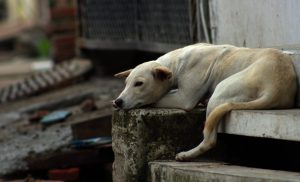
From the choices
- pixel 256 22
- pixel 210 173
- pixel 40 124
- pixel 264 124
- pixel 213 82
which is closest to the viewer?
pixel 210 173

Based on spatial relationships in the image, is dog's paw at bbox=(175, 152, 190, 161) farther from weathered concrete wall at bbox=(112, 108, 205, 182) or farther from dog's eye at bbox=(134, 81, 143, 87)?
dog's eye at bbox=(134, 81, 143, 87)

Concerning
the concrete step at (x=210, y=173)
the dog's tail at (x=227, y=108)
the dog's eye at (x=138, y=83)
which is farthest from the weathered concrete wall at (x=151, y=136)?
the dog's tail at (x=227, y=108)

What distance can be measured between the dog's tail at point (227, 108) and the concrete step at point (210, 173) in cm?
26

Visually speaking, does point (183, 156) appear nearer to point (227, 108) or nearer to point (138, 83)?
point (227, 108)

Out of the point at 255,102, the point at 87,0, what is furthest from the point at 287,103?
the point at 87,0

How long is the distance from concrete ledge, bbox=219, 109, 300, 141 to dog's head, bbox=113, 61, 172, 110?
0.70 metres

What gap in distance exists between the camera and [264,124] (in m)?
6.07

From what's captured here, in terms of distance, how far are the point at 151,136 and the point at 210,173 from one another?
32.5 inches

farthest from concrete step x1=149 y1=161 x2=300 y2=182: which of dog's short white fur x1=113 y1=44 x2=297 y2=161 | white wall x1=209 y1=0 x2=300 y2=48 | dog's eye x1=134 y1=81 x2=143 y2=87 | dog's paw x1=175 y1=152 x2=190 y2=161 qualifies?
white wall x1=209 y1=0 x2=300 y2=48

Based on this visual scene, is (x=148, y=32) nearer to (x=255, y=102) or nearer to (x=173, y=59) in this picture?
(x=173, y=59)

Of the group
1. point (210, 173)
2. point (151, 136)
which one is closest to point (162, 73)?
point (151, 136)

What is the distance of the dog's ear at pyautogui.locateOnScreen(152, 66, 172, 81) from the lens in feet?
22.3

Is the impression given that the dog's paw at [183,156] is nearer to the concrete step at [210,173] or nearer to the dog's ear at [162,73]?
the concrete step at [210,173]

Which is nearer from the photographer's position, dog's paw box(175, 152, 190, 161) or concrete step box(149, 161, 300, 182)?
concrete step box(149, 161, 300, 182)
